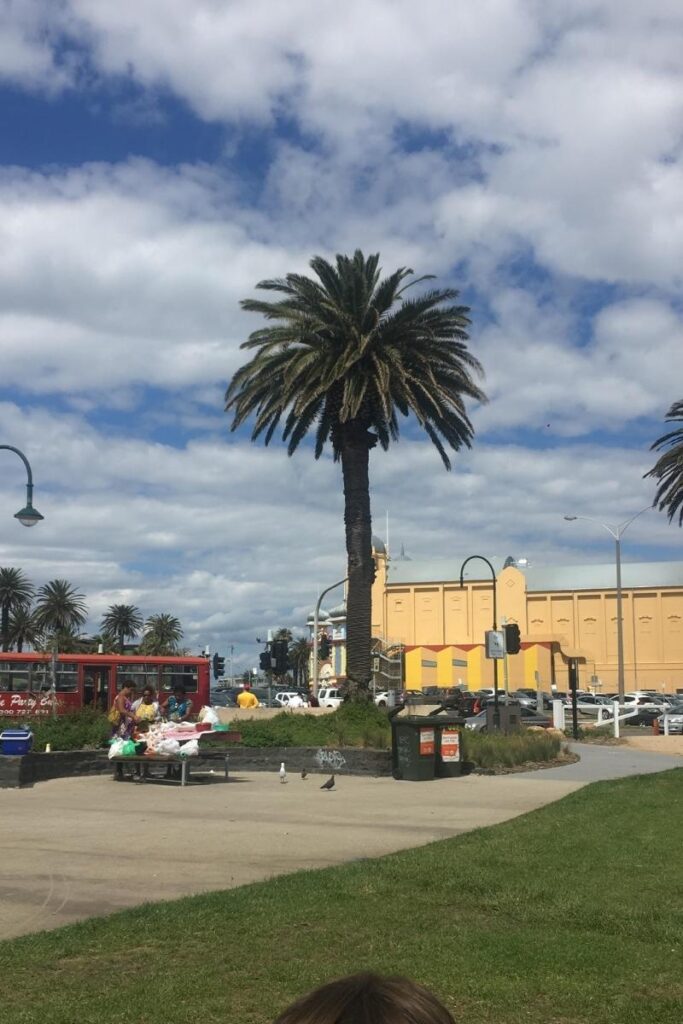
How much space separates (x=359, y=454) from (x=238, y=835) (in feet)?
66.3

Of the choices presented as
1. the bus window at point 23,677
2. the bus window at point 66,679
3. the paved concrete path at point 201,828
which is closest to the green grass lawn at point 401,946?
the paved concrete path at point 201,828

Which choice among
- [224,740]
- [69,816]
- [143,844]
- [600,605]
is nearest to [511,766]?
[224,740]

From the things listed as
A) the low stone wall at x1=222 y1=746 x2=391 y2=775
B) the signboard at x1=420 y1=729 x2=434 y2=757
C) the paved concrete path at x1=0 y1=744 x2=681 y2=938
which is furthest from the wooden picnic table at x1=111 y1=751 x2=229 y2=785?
the signboard at x1=420 y1=729 x2=434 y2=757

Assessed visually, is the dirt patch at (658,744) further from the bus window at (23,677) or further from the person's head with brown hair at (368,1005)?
the person's head with brown hair at (368,1005)

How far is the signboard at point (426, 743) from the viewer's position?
2009 cm

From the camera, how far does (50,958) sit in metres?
6.64

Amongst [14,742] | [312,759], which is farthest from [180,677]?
[14,742]

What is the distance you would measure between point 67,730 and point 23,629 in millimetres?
84627

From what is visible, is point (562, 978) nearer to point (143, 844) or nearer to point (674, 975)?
point (674, 975)

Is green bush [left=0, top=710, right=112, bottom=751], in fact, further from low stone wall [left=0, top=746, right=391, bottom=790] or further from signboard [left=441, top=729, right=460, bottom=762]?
signboard [left=441, top=729, right=460, bottom=762]

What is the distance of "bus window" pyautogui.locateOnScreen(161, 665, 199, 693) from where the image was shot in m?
44.1

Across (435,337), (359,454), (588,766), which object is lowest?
(588,766)

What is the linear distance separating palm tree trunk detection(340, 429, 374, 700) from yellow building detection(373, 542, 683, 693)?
184ft

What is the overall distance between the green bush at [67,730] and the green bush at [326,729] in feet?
9.72
